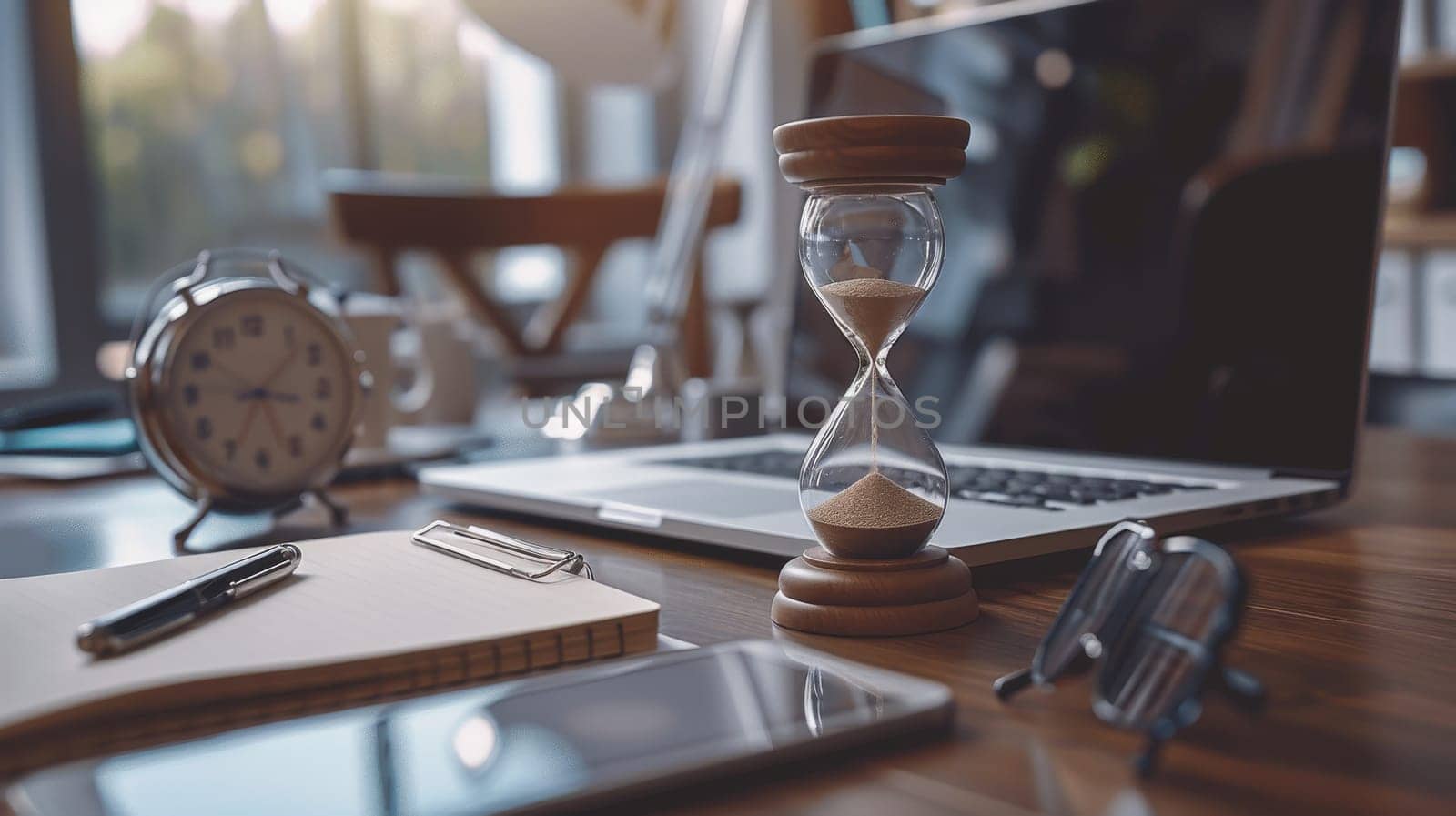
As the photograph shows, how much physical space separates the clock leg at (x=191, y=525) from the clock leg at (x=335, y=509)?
7cm

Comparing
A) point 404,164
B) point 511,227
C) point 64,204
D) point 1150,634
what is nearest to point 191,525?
point 1150,634

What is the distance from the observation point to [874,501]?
1.63ft

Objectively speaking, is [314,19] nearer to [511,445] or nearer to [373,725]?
[511,445]

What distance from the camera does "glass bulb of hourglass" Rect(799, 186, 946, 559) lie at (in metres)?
0.49

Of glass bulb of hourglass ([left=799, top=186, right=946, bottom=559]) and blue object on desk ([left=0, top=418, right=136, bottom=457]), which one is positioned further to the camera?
blue object on desk ([left=0, top=418, right=136, bottom=457])

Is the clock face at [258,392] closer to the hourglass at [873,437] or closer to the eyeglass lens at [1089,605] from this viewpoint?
→ the hourglass at [873,437]

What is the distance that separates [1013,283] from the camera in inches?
40.6

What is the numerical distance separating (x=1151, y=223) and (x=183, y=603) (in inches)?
28.9

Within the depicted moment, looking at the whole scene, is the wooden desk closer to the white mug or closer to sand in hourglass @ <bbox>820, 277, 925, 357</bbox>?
sand in hourglass @ <bbox>820, 277, 925, 357</bbox>

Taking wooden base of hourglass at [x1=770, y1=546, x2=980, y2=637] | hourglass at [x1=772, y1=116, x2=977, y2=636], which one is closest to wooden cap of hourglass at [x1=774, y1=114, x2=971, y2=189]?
hourglass at [x1=772, y1=116, x2=977, y2=636]

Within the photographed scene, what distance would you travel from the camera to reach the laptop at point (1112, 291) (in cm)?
74

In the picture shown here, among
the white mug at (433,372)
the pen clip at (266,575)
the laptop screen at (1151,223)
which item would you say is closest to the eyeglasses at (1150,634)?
the pen clip at (266,575)

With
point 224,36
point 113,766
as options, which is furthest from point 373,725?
point 224,36

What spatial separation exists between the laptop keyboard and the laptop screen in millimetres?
126
